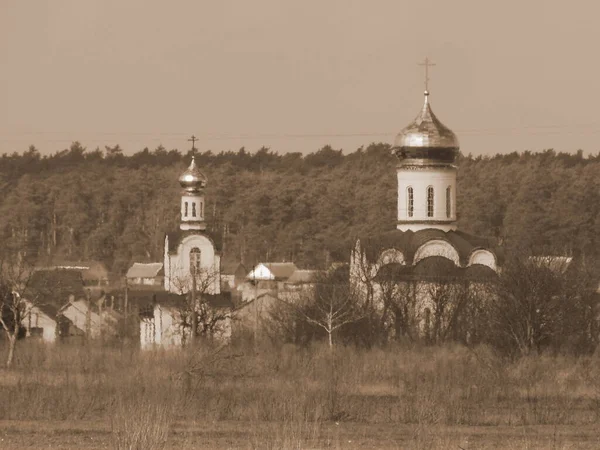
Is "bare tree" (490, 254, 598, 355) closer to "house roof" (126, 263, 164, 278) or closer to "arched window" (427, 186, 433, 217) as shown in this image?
"arched window" (427, 186, 433, 217)

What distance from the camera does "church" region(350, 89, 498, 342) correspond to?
1781 inches

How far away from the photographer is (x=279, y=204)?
9156 centimetres

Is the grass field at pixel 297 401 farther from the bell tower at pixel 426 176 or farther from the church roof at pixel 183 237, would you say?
the church roof at pixel 183 237

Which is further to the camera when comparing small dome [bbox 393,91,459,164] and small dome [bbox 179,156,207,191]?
small dome [bbox 179,156,207,191]

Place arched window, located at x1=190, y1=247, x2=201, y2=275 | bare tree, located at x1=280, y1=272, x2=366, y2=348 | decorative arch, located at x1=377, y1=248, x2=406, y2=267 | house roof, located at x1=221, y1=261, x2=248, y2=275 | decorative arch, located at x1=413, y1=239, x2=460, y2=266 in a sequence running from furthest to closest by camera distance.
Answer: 1. house roof, located at x1=221, y1=261, x2=248, y2=275
2. arched window, located at x1=190, y1=247, x2=201, y2=275
3. decorative arch, located at x1=413, y1=239, x2=460, y2=266
4. decorative arch, located at x1=377, y1=248, x2=406, y2=267
5. bare tree, located at x1=280, y1=272, x2=366, y2=348

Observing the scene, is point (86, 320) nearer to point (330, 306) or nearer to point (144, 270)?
point (330, 306)

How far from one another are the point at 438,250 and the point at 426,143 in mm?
2949

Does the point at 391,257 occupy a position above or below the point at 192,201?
below

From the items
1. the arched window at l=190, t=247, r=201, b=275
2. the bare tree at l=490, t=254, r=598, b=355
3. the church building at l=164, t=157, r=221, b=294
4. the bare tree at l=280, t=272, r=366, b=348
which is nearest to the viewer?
the bare tree at l=490, t=254, r=598, b=355

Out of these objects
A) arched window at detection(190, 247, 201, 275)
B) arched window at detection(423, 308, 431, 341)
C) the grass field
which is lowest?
the grass field

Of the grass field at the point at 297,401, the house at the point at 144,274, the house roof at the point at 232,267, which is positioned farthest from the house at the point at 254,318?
the house roof at the point at 232,267

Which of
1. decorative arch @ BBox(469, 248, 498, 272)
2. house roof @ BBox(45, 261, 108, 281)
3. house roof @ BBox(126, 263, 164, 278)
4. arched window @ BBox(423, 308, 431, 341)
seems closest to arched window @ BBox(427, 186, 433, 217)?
decorative arch @ BBox(469, 248, 498, 272)

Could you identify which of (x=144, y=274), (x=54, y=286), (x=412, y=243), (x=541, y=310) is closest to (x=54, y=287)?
(x=54, y=286)

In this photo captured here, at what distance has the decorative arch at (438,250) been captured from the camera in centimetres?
4800
